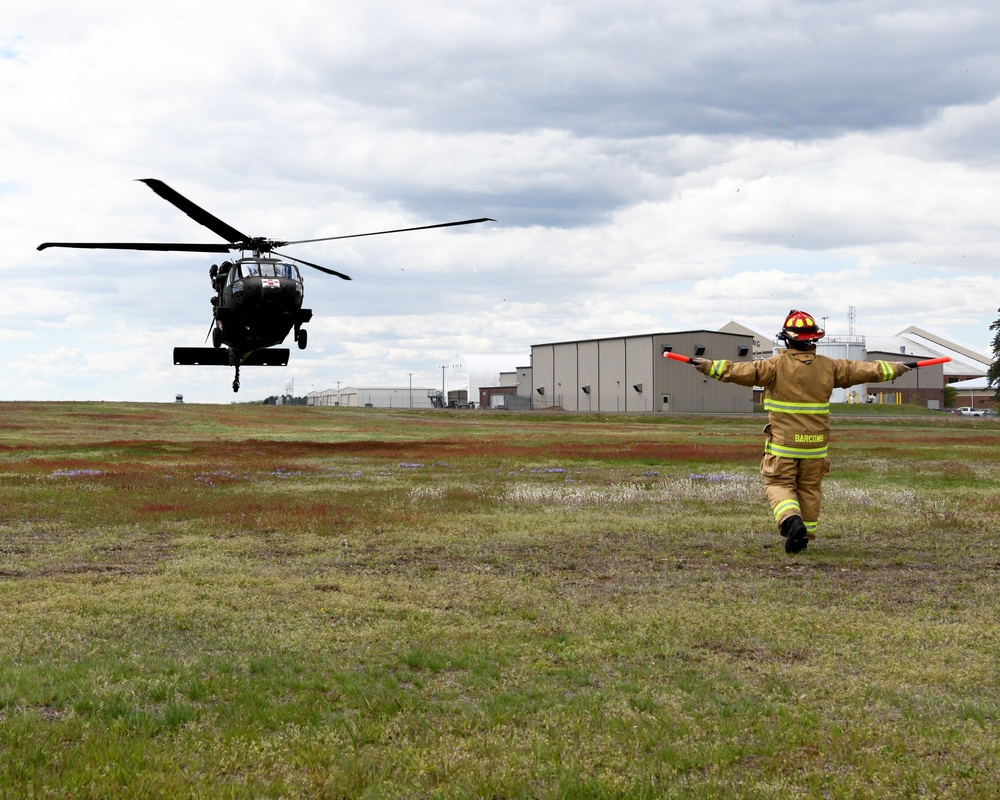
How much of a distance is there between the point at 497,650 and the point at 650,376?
9650cm

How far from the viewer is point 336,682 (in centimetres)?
720

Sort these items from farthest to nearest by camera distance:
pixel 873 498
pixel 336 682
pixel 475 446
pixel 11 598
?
pixel 475 446
pixel 873 498
pixel 11 598
pixel 336 682

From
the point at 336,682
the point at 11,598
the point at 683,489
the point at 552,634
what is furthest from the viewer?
the point at 683,489

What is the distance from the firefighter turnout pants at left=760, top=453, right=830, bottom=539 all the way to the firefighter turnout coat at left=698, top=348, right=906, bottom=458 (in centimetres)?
11

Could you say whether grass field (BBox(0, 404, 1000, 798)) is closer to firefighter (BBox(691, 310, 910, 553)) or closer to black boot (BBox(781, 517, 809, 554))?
black boot (BBox(781, 517, 809, 554))

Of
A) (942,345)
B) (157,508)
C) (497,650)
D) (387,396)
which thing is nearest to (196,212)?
(157,508)

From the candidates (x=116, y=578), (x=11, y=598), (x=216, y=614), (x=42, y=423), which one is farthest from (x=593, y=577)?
(x=42, y=423)

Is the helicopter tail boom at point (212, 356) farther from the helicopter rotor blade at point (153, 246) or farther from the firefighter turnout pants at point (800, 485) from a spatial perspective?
the firefighter turnout pants at point (800, 485)

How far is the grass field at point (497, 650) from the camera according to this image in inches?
217

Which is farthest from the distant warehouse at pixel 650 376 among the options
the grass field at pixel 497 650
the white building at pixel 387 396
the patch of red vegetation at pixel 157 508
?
the grass field at pixel 497 650

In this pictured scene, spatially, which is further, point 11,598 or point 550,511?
point 550,511

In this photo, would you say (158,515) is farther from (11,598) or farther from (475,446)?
(475,446)

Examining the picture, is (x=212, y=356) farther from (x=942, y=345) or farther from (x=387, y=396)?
(x=942, y=345)

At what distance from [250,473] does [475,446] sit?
52.5 feet
